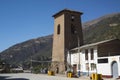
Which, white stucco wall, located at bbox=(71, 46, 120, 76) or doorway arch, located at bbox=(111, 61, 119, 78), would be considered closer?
doorway arch, located at bbox=(111, 61, 119, 78)

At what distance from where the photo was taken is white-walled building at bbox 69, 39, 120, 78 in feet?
124

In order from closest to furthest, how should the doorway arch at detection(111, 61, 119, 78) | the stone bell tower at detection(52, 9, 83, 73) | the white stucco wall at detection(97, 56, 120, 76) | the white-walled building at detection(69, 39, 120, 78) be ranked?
the white stucco wall at detection(97, 56, 120, 76) → the doorway arch at detection(111, 61, 119, 78) → the white-walled building at detection(69, 39, 120, 78) → the stone bell tower at detection(52, 9, 83, 73)

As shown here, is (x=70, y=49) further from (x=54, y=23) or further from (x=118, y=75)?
(x=118, y=75)

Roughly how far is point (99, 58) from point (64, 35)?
579 inches

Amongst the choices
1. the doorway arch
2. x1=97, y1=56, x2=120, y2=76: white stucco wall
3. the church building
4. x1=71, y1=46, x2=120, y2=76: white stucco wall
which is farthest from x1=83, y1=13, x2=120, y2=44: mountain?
the doorway arch

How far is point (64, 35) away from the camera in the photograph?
54.9 meters

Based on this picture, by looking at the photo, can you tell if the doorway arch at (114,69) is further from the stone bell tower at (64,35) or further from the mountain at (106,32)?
the mountain at (106,32)

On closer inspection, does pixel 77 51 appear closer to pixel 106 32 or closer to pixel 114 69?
pixel 114 69

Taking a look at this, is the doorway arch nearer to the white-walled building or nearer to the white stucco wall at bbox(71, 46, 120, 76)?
the white-walled building

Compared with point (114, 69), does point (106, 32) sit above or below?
above

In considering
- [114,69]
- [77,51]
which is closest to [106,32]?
[77,51]

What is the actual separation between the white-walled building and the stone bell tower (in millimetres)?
2240

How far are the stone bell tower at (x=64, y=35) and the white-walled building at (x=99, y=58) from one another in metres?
2.24

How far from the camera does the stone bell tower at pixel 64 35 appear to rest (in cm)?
5484
